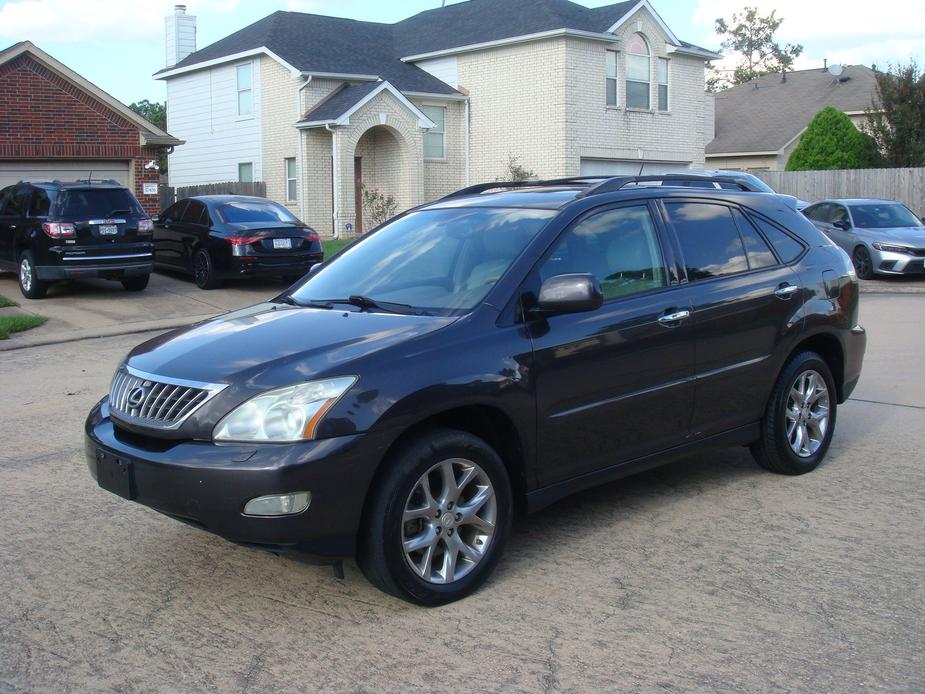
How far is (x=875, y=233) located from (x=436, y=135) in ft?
50.7

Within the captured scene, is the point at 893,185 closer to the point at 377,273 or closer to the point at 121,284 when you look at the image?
the point at 121,284

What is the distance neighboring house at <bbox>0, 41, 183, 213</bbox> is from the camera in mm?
21547

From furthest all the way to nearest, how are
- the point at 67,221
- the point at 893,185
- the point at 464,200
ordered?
Answer: the point at 893,185 < the point at 67,221 < the point at 464,200

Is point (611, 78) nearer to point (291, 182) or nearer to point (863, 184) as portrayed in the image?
point (863, 184)

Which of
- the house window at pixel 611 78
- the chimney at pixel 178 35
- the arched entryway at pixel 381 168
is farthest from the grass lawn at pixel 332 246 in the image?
the chimney at pixel 178 35

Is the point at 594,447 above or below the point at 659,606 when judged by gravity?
above

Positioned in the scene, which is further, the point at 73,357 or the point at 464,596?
the point at 73,357

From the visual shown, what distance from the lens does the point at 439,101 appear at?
32188mm

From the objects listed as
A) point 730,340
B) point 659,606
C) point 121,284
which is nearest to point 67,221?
point 121,284

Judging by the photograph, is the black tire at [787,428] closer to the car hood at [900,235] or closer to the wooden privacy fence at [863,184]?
the car hood at [900,235]

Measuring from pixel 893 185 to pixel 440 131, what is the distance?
44.1 ft

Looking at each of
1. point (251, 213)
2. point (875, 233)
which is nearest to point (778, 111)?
point (875, 233)

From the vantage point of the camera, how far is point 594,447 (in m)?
5.23

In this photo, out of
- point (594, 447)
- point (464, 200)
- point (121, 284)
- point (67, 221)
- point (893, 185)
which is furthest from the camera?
point (893, 185)
